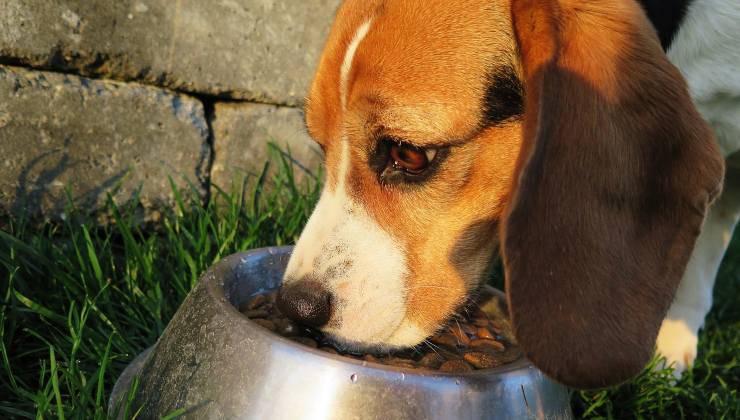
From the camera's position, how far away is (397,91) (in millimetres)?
1838

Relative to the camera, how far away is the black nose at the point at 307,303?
A: 6.07ft

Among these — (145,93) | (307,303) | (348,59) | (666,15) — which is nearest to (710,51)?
(666,15)

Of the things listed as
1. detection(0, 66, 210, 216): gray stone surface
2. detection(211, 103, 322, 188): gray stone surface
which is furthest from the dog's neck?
detection(0, 66, 210, 216): gray stone surface

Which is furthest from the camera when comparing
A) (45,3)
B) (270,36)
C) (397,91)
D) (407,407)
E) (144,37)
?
(270,36)

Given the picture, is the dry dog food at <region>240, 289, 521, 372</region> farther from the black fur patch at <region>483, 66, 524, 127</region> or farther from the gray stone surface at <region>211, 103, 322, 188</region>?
the gray stone surface at <region>211, 103, 322, 188</region>

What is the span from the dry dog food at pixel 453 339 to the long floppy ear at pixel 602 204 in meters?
0.33

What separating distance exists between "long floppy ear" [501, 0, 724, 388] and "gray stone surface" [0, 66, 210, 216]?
6.19 ft

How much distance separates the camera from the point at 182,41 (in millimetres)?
→ 3113

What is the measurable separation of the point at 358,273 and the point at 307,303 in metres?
0.15

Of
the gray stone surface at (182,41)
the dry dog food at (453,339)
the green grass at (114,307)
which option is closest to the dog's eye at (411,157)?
the dry dog food at (453,339)

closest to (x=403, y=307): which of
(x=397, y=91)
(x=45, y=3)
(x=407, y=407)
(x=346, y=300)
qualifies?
(x=346, y=300)

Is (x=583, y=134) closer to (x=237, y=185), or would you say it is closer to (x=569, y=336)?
(x=569, y=336)

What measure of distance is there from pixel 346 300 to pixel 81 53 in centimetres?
170

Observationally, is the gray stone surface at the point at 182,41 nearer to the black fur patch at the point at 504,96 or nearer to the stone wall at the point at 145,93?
the stone wall at the point at 145,93
